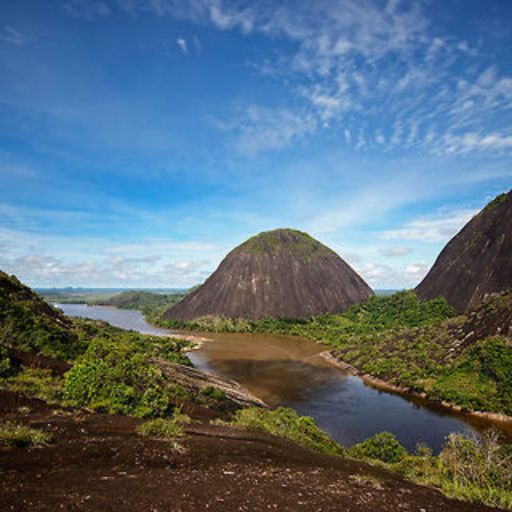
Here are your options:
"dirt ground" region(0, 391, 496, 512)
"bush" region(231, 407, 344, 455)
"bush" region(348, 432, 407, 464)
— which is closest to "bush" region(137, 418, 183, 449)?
"dirt ground" region(0, 391, 496, 512)

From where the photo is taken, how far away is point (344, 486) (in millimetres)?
8992

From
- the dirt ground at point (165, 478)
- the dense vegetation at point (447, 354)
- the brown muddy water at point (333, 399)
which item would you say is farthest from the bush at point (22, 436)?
the dense vegetation at point (447, 354)

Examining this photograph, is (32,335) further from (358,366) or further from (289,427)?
(358,366)

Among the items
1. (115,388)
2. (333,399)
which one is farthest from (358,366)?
(115,388)

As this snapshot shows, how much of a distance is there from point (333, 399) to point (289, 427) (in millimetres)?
20255

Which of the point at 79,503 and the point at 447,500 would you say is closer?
the point at 79,503

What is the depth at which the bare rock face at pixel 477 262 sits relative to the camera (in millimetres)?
68500

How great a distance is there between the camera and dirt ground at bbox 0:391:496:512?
6.23m

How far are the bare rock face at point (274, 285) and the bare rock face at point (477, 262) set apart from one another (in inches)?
1299

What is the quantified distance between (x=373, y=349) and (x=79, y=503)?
197 feet

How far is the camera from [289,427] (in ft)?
75.0

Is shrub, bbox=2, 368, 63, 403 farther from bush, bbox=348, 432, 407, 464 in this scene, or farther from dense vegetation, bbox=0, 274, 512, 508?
bush, bbox=348, 432, 407, 464

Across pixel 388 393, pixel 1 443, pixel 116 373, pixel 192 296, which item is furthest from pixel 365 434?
pixel 192 296

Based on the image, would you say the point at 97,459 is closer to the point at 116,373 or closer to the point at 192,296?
the point at 116,373
